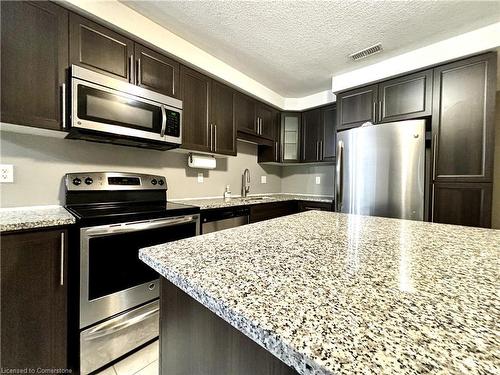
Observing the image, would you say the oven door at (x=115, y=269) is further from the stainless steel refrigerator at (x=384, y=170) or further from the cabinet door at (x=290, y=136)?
the cabinet door at (x=290, y=136)

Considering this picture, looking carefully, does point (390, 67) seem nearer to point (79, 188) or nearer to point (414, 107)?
point (414, 107)

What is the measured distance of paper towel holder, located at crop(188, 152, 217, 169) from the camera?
2.45 meters

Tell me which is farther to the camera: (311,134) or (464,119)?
(311,134)

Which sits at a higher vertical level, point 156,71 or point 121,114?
point 156,71

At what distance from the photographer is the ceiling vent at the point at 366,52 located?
216cm

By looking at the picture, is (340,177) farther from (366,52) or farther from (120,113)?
(120,113)

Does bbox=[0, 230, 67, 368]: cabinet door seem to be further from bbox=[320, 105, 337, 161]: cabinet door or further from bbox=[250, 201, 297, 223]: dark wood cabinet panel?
bbox=[320, 105, 337, 161]: cabinet door

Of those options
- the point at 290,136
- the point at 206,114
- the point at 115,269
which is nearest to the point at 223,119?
the point at 206,114

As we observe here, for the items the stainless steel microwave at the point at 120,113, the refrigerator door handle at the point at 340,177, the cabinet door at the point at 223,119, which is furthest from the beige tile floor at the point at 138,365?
the refrigerator door handle at the point at 340,177

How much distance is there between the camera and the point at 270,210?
279 centimetres

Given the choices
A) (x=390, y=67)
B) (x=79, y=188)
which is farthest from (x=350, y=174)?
(x=79, y=188)

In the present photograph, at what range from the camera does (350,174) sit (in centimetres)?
250

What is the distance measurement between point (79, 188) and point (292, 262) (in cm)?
178

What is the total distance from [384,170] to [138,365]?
260 cm
